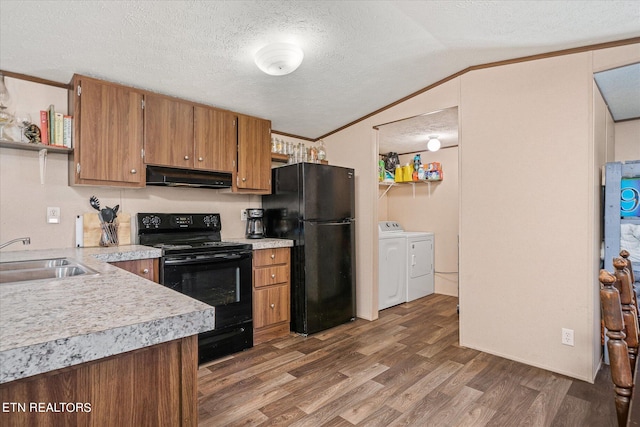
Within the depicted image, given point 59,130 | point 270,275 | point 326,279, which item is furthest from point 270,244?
point 59,130

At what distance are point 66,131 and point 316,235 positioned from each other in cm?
209

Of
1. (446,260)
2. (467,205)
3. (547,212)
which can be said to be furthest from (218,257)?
(446,260)

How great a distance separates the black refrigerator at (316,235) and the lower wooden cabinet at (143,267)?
1.25 metres

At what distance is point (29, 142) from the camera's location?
2174 mm

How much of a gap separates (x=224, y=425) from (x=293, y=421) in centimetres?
37

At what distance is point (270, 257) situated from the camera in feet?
9.91

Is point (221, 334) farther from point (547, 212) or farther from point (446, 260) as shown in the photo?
point (446, 260)

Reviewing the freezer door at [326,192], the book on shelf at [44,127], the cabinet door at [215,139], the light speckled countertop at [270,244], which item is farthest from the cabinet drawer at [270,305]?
the book on shelf at [44,127]

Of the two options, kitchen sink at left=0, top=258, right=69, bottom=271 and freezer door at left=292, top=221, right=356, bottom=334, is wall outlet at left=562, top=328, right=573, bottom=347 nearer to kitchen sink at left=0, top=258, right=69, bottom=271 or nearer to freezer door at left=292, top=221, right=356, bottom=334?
freezer door at left=292, top=221, right=356, bottom=334

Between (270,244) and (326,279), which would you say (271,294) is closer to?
(270,244)

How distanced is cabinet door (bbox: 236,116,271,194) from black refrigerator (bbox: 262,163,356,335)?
18cm

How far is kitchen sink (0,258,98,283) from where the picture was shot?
63.6 inches

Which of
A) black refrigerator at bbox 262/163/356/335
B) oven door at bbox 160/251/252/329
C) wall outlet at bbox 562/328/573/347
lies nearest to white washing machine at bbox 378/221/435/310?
black refrigerator at bbox 262/163/356/335

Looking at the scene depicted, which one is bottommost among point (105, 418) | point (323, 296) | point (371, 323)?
point (371, 323)
